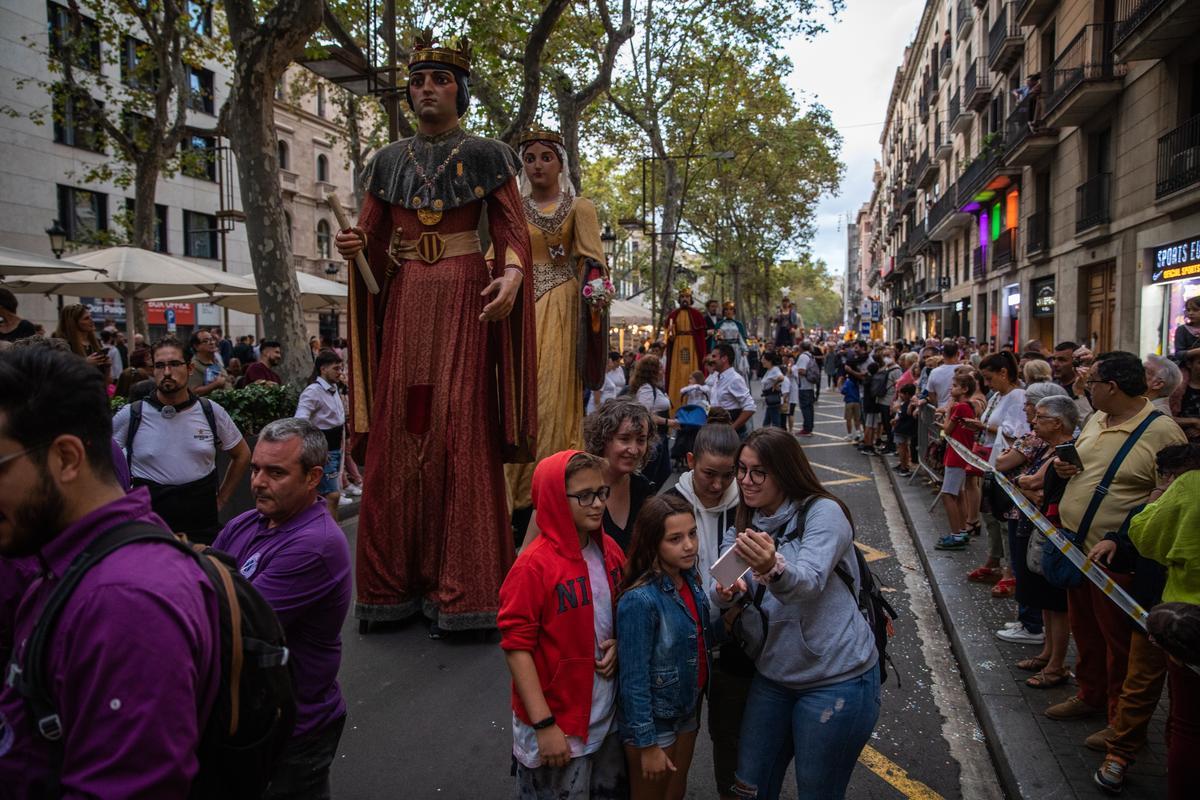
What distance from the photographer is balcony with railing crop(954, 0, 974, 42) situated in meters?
29.2

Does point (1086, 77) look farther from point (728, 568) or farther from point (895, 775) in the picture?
point (728, 568)

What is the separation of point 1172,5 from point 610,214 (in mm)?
32041

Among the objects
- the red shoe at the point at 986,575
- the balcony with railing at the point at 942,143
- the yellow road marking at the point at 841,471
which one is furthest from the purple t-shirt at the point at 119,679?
the balcony with railing at the point at 942,143

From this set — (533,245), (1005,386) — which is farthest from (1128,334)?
(533,245)

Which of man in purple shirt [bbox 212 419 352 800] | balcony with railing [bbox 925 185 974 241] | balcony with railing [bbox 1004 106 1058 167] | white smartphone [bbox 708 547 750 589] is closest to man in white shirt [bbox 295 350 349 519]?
man in purple shirt [bbox 212 419 352 800]

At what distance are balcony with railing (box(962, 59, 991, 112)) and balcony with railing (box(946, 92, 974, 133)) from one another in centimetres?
50

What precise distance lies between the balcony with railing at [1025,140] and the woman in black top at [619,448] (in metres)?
19.5

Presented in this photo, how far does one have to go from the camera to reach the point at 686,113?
25.4m

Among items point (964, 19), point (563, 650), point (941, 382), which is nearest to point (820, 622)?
point (563, 650)

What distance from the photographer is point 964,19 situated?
29766 millimetres

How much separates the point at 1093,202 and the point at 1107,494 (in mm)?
15700

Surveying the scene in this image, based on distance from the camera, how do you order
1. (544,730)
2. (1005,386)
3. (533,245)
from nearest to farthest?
(544,730)
(533,245)
(1005,386)

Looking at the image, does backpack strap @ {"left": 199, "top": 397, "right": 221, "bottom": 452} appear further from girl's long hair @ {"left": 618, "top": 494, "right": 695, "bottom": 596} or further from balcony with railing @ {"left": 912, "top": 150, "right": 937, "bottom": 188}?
balcony with railing @ {"left": 912, "top": 150, "right": 937, "bottom": 188}

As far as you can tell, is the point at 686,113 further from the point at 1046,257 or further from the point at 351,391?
the point at 351,391
